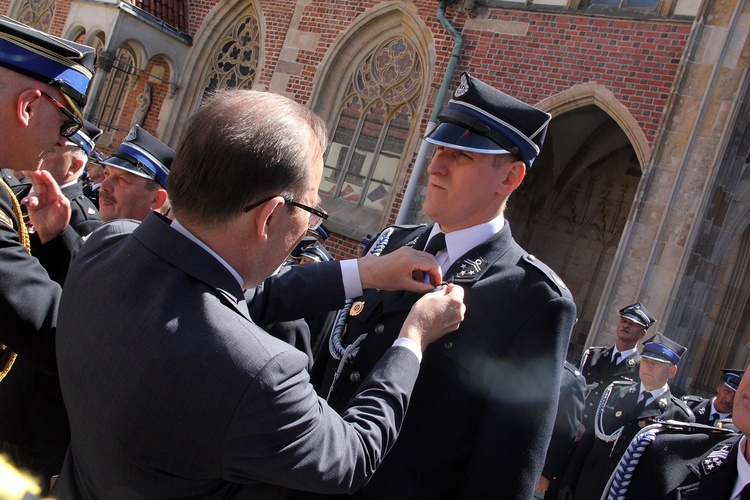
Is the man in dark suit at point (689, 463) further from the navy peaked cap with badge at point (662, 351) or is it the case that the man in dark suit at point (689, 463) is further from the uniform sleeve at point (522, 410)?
the navy peaked cap with badge at point (662, 351)

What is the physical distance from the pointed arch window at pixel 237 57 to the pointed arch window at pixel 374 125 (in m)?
2.37

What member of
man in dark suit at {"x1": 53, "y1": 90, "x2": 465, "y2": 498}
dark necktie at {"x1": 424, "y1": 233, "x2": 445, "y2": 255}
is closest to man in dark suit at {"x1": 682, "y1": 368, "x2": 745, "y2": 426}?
dark necktie at {"x1": 424, "y1": 233, "x2": 445, "y2": 255}

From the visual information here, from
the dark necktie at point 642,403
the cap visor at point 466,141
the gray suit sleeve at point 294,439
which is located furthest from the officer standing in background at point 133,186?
the dark necktie at point 642,403

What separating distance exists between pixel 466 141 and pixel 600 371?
590cm

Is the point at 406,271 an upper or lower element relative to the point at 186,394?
upper

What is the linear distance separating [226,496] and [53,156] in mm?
3484

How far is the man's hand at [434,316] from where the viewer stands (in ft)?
6.04

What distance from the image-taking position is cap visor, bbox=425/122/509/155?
2.16m

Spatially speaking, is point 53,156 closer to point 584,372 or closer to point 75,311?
point 75,311

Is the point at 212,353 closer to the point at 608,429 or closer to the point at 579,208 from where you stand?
the point at 608,429

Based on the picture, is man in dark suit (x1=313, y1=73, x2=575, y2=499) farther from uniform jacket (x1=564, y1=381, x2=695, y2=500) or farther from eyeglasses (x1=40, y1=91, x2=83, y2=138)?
uniform jacket (x1=564, y1=381, x2=695, y2=500)

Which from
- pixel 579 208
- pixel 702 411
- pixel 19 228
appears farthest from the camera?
pixel 579 208

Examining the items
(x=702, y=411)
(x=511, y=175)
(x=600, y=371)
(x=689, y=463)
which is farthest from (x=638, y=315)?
(x=511, y=175)

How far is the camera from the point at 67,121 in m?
2.21
